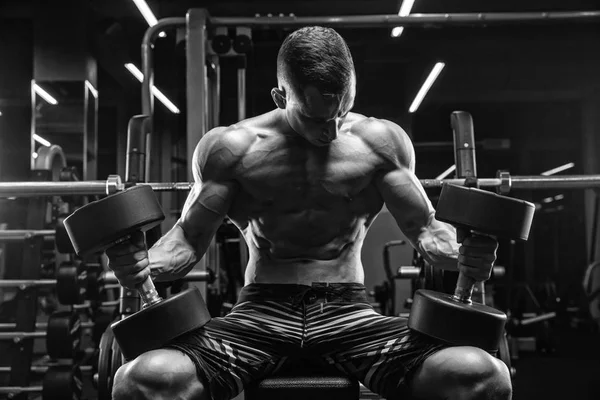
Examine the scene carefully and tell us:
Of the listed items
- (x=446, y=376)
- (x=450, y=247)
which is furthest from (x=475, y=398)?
(x=450, y=247)

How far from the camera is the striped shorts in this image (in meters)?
1.15

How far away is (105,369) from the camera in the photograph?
2172 mm

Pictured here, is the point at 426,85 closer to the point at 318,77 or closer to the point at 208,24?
the point at 208,24

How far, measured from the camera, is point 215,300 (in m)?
2.59

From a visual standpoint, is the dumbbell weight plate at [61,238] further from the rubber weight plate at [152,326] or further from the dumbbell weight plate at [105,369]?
the rubber weight plate at [152,326]

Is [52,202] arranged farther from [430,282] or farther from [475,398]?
[475,398]

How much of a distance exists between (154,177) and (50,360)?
4593mm

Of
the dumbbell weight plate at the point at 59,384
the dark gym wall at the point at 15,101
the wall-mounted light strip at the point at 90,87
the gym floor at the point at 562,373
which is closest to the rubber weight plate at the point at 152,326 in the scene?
the dumbbell weight plate at the point at 59,384

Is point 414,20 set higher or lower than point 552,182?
higher

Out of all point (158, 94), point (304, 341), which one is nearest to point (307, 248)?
point (304, 341)

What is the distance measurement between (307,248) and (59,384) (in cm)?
179

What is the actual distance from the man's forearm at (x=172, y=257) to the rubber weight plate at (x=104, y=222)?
22 cm

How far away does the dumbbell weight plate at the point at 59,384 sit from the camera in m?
2.58

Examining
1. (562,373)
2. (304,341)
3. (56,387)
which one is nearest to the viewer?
(304,341)
